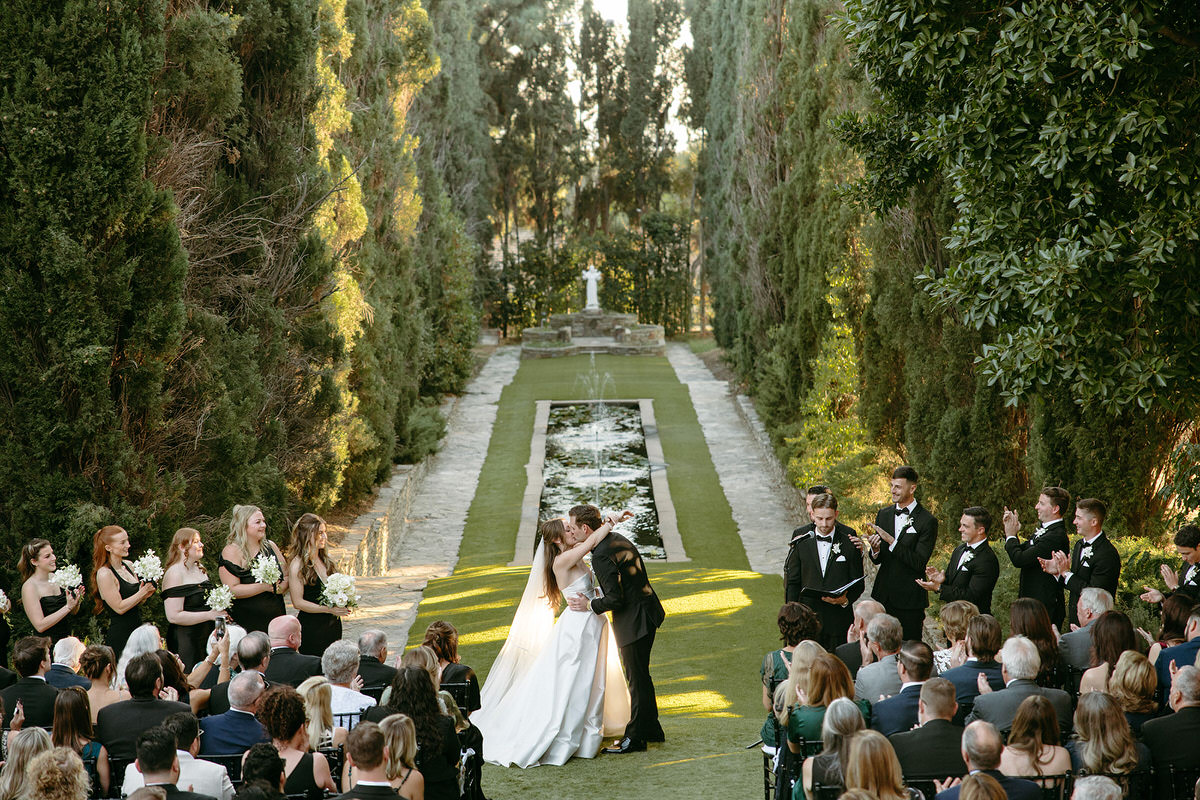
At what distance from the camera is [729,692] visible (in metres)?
9.94

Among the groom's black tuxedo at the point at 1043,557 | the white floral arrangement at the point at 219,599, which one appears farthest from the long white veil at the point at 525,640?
the groom's black tuxedo at the point at 1043,557

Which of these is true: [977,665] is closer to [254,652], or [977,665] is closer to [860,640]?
[860,640]

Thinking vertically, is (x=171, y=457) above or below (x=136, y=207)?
below

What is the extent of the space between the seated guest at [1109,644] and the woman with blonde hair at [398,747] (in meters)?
3.40

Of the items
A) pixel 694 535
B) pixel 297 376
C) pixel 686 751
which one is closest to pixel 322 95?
pixel 297 376

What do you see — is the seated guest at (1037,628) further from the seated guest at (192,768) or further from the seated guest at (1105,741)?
the seated guest at (192,768)

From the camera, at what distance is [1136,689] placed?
18.3 ft

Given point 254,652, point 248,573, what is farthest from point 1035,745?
point 248,573

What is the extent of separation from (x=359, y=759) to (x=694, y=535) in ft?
43.0

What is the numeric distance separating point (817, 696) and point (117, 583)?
472 centimetres

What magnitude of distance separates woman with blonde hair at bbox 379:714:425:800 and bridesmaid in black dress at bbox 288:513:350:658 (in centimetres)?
341

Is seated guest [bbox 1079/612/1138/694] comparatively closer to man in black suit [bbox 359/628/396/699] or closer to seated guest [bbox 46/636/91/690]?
man in black suit [bbox 359/628/396/699]

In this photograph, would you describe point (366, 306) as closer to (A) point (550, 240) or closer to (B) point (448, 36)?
(B) point (448, 36)

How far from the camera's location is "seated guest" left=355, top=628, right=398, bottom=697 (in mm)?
6375
